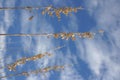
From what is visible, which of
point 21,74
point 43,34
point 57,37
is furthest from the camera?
point 21,74

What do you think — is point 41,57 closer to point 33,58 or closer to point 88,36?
point 33,58

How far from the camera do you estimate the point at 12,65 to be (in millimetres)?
6363

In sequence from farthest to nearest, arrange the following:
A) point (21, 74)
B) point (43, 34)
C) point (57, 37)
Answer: point (21, 74)
point (57, 37)
point (43, 34)

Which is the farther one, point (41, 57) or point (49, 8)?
point (41, 57)

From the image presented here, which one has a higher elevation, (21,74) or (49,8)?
(49,8)

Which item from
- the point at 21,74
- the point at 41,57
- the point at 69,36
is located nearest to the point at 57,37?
the point at 69,36

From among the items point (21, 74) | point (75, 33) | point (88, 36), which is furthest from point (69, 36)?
point (21, 74)

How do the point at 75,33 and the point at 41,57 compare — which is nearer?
the point at 75,33

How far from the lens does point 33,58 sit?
6301mm

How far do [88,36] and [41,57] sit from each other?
5.20 feet

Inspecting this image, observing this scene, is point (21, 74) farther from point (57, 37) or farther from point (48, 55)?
point (57, 37)

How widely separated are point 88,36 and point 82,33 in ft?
0.61

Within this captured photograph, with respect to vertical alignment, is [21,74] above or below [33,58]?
below

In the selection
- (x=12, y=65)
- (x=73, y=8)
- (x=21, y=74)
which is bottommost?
(x=21, y=74)
